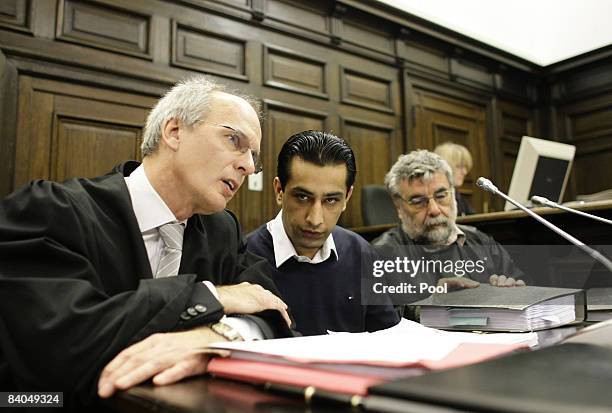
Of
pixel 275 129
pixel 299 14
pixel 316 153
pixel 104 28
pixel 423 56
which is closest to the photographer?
pixel 316 153

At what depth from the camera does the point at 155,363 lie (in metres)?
0.62

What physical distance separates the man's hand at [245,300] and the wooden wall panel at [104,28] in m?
2.60

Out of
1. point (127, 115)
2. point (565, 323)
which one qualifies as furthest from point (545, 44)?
point (565, 323)

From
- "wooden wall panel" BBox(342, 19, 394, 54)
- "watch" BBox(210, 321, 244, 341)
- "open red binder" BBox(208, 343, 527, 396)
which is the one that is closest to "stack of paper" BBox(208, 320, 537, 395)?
"open red binder" BBox(208, 343, 527, 396)

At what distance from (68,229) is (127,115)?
2.42 meters

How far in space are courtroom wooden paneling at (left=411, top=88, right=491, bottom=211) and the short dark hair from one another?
325cm

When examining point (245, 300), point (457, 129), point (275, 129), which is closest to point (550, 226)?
point (245, 300)

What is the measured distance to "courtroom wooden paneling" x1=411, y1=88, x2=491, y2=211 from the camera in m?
4.90

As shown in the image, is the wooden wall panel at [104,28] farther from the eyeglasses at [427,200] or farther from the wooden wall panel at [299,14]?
the eyeglasses at [427,200]

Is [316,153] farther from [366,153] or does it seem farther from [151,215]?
[366,153]

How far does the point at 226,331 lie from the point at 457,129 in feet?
15.9

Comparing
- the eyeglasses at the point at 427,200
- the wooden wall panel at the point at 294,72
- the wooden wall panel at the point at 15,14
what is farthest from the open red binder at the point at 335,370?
the wooden wall panel at the point at 294,72

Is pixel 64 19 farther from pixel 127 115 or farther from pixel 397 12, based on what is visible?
pixel 397 12

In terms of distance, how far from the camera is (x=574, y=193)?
5.98 m
